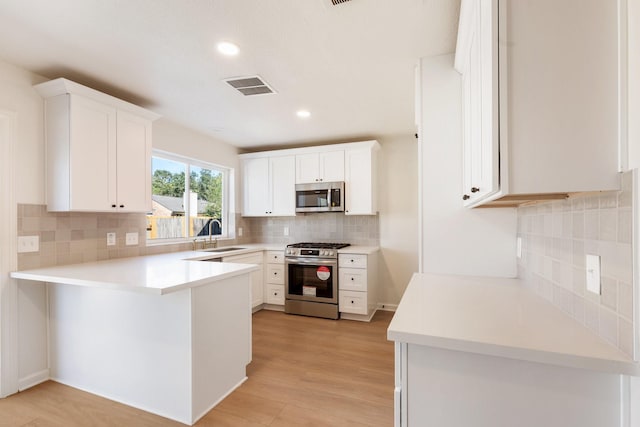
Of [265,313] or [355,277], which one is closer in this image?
[355,277]

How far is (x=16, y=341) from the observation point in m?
2.20

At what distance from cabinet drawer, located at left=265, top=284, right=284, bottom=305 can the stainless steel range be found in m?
0.12

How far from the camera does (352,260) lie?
377cm

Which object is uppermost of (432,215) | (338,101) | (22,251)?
(338,101)

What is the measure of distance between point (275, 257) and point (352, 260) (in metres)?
1.12

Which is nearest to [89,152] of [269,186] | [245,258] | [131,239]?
[131,239]

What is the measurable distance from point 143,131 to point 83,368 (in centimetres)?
201

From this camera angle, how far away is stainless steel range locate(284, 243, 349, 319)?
151 inches

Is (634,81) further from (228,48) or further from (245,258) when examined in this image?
(245,258)

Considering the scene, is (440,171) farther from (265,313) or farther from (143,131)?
(265,313)

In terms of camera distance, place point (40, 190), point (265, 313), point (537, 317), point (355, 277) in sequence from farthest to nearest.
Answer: point (265, 313)
point (355, 277)
point (40, 190)
point (537, 317)

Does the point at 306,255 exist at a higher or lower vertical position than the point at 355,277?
higher

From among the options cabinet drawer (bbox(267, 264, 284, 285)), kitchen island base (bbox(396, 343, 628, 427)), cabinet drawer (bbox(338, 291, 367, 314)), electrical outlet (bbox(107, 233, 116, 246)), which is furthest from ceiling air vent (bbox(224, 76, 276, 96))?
cabinet drawer (bbox(338, 291, 367, 314))

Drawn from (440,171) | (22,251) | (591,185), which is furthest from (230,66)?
(591,185)
